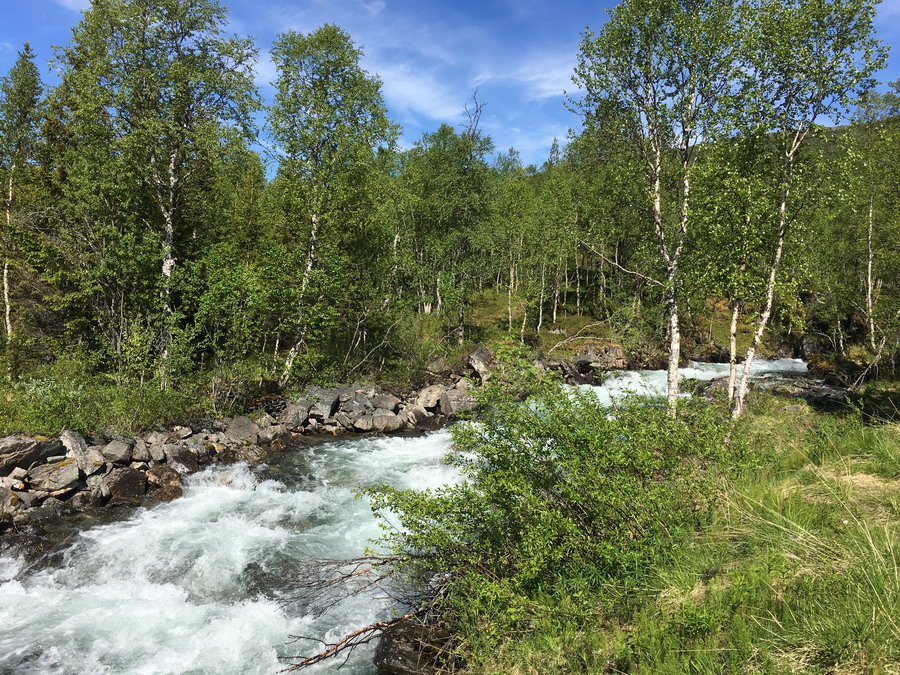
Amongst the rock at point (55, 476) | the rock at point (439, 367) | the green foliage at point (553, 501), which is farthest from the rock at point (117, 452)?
the rock at point (439, 367)

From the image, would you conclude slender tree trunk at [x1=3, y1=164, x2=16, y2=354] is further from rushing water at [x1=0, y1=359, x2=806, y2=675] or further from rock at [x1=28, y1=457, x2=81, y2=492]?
rushing water at [x1=0, y1=359, x2=806, y2=675]

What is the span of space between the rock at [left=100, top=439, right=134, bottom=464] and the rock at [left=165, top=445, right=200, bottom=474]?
3.84 ft

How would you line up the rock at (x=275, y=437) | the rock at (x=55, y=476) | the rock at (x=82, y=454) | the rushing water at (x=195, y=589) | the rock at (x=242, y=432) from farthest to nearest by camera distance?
the rock at (x=275, y=437)
the rock at (x=242, y=432)
the rock at (x=82, y=454)
the rock at (x=55, y=476)
the rushing water at (x=195, y=589)

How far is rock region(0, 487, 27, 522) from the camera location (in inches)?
443

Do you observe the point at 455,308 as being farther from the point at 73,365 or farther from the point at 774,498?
the point at 774,498

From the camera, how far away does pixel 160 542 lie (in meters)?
11.1

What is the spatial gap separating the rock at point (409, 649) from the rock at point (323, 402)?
14518 millimetres

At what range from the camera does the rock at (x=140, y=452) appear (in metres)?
14.6

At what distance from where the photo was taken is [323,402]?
21891 mm

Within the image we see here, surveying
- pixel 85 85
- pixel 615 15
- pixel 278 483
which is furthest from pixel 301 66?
pixel 278 483

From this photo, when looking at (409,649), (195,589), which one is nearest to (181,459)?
(195,589)

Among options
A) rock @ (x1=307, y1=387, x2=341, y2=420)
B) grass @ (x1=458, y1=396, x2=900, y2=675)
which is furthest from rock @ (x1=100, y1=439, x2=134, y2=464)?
grass @ (x1=458, y1=396, x2=900, y2=675)

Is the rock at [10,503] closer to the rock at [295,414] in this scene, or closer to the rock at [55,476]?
the rock at [55,476]

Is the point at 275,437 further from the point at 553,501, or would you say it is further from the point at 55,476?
the point at 553,501
